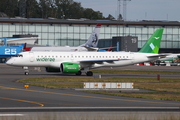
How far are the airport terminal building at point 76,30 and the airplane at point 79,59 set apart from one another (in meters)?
73.9

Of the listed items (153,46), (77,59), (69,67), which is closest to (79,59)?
(77,59)

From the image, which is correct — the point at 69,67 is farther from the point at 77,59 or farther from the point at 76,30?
the point at 76,30

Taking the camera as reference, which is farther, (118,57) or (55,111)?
(118,57)

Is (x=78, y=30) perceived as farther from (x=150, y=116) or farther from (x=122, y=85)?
(x=150, y=116)

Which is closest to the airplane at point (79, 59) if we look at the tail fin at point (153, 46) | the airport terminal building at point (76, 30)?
the tail fin at point (153, 46)

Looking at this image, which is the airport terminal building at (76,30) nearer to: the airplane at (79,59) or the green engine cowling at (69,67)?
the airplane at (79,59)

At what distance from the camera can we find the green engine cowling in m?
47.3

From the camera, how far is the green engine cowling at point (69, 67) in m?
47.3

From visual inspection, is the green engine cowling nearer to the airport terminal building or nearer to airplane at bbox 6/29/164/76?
airplane at bbox 6/29/164/76

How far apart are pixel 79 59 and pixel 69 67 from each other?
12.0ft

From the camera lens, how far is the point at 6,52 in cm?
9762

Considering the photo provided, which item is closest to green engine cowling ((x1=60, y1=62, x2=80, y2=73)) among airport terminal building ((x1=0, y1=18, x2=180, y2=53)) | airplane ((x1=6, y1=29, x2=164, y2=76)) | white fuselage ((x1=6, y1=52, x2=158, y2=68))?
airplane ((x1=6, y1=29, x2=164, y2=76))

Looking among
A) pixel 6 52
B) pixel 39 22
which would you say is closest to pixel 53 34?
pixel 39 22

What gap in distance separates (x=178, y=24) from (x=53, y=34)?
5494 cm
